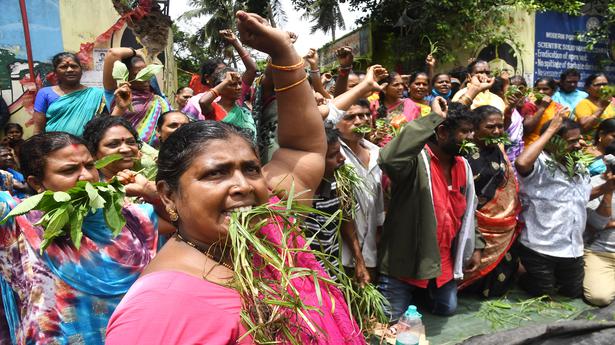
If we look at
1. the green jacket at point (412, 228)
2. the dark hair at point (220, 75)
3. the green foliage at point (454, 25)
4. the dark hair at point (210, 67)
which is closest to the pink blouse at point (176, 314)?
the green jacket at point (412, 228)

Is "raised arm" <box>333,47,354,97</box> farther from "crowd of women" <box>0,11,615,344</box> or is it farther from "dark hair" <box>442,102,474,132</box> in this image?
"dark hair" <box>442,102,474,132</box>

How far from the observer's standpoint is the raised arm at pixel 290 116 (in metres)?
1.46

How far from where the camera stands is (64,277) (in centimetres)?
202

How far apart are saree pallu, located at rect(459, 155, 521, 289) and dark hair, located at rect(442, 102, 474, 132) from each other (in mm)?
884

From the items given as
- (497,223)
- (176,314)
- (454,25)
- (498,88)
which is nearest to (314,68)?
(497,223)

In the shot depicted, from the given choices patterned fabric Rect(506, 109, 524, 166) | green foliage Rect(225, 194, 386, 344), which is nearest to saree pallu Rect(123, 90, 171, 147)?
green foliage Rect(225, 194, 386, 344)

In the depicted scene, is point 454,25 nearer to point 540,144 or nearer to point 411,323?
point 540,144

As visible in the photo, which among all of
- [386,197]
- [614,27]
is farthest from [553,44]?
[386,197]

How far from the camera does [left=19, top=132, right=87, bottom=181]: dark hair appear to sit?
223 cm

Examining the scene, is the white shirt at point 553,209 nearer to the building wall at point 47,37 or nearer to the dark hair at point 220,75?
the dark hair at point 220,75

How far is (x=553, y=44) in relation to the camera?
1156 cm

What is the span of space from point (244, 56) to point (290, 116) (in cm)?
204

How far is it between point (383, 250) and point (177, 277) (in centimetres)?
293

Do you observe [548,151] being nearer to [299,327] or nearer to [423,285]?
[423,285]
